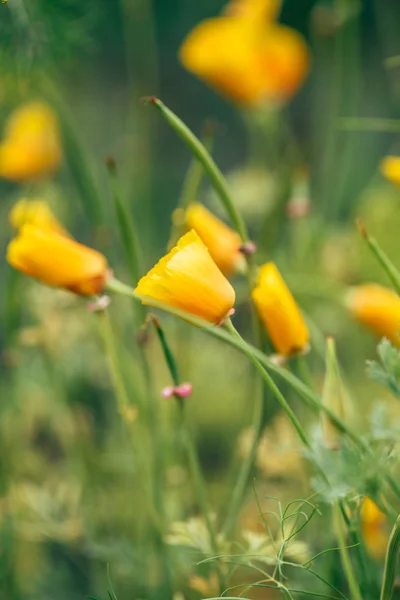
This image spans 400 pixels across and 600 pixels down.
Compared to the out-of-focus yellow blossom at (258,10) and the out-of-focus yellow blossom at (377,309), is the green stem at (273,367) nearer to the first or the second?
the out-of-focus yellow blossom at (377,309)

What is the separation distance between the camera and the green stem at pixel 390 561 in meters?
0.36

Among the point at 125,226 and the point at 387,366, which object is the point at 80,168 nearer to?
the point at 125,226

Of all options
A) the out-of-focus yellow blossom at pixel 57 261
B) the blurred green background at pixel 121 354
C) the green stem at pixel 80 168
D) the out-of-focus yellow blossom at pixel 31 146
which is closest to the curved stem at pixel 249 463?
the blurred green background at pixel 121 354

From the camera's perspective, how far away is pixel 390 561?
37 centimetres

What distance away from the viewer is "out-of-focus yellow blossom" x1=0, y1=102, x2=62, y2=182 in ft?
2.54

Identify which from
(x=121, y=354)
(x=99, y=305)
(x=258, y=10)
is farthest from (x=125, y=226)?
(x=258, y=10)

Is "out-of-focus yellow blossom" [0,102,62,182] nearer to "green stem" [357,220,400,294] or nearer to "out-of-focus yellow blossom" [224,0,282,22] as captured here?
"out-of-focus yellow blossom" [224,0,282,22]

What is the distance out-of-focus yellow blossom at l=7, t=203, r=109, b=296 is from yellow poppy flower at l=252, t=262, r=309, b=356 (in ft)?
0.31

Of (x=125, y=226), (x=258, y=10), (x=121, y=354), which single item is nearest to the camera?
(x=125, y=226)

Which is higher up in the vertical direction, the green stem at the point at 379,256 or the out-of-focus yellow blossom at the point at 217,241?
the green stem at the point at 379,256

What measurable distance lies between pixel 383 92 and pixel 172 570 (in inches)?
46.9

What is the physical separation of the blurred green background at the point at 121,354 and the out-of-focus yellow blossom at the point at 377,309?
20 millimetres

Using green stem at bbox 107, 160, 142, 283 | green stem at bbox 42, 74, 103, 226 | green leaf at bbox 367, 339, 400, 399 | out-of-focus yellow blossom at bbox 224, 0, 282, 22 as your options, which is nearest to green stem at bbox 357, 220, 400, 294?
green leaf at bbox 367, 339, 400, 399

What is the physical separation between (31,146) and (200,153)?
16.2 inches
